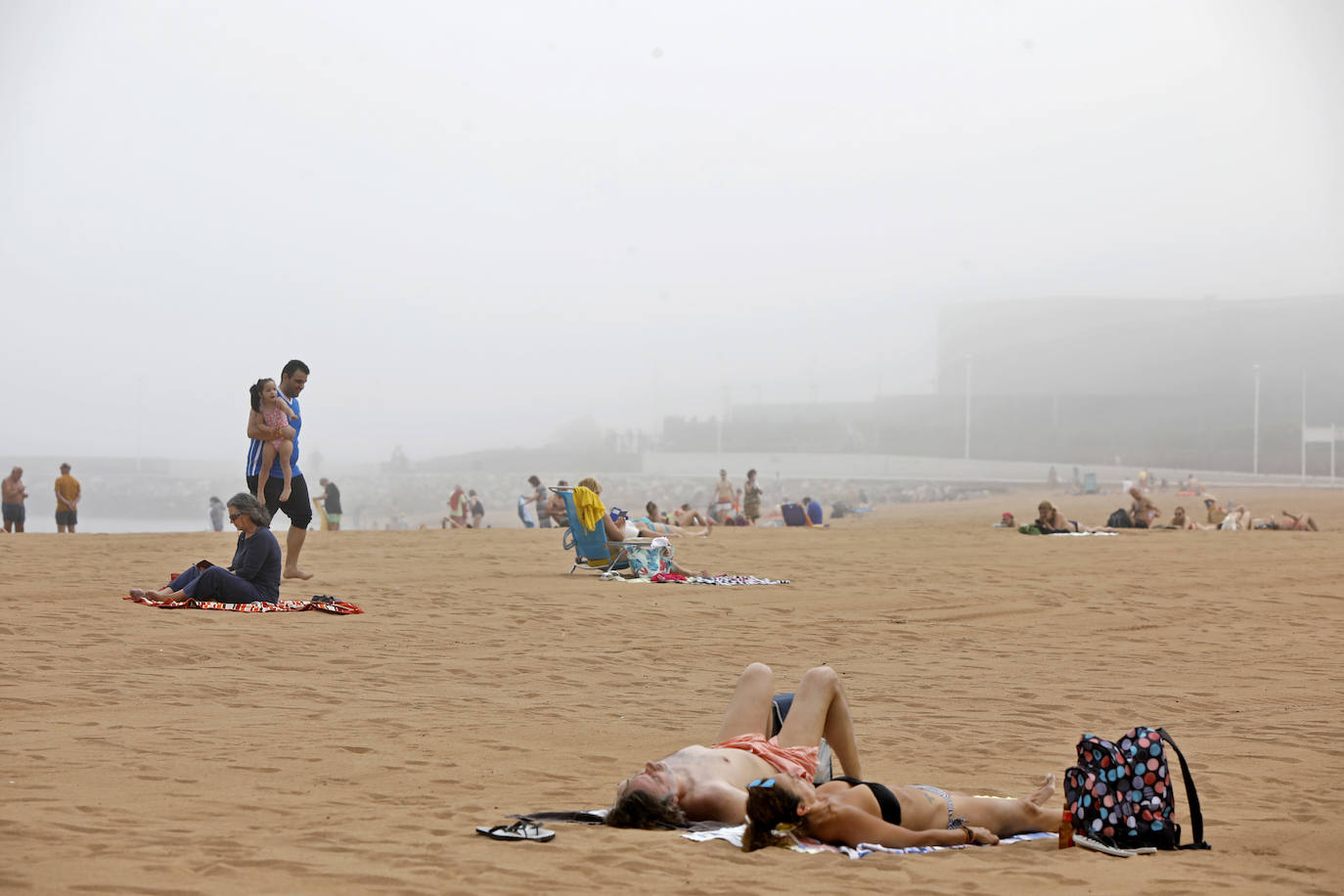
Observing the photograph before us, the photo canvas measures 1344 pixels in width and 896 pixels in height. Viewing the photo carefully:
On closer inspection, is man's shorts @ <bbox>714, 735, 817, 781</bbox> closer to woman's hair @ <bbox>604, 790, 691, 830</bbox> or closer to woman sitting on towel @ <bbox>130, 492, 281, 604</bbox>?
woman's hair @ <bbox>604, 790, 691, 830</bbox>

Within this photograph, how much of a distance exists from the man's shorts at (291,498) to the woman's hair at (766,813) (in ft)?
24.5

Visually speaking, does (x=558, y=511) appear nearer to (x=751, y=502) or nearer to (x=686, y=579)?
(x=751, y=502)

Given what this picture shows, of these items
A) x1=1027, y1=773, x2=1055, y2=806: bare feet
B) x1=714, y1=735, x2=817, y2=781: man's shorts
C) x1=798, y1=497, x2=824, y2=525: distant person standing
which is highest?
x1=798, y1=497, x2=824, y2=525: distant person standing

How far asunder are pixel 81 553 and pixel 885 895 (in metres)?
14.1

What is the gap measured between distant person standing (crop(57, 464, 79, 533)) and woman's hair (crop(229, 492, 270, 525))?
44.7 ft

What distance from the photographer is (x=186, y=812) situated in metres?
4.18

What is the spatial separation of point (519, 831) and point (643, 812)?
0.45 metres

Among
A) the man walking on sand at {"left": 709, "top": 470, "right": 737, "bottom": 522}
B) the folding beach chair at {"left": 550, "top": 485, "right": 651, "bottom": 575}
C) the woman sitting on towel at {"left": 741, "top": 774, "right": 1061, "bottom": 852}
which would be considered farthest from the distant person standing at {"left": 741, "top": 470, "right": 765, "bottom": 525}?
the woman sitting on towel at {"left": 741, "top": 774, "right": 1061, "bottom": 852}

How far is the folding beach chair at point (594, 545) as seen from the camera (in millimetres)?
13766

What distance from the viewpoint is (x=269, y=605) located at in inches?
386

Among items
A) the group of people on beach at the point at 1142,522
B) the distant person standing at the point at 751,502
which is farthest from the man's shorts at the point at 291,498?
the distant person standing at the point at 751,502

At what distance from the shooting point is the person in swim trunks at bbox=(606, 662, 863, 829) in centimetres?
418

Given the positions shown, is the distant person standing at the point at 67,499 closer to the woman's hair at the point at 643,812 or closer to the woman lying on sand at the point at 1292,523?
the woman's hair at the point at 643,812

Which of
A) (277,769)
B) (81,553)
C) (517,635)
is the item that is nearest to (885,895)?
(277,769)
